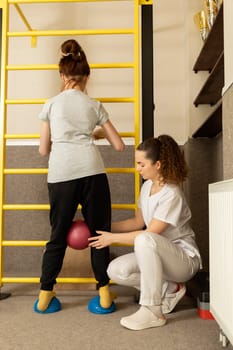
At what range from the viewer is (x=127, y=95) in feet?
10.4

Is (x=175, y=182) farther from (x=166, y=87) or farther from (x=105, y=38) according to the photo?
(x=105, y=38)

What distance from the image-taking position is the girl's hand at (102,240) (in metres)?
2.05

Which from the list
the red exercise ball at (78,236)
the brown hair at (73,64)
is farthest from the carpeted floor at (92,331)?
the brown hair at (73,64)

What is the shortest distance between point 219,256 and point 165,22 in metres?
2.27

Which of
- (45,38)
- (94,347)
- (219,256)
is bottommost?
(94,347)

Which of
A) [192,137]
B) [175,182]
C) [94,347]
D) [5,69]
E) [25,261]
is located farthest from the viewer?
[25,261]

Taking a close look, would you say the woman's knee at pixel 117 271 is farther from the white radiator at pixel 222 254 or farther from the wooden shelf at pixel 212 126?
the wooden shelf at pixel 212 126

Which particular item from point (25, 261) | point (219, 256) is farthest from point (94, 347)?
point (25, 261)

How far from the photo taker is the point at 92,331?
175 centimetres

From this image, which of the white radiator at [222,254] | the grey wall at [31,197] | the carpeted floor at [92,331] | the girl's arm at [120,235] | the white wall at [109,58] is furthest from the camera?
the white wall at [109,58]

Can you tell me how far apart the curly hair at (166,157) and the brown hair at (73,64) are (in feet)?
1.58

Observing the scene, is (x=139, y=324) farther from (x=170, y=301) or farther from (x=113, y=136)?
(x=113, y=136)

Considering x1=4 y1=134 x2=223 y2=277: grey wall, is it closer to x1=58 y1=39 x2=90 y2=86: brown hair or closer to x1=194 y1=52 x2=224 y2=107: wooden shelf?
x1=194 y1=52 x2=224 y2=107: wooden shelf

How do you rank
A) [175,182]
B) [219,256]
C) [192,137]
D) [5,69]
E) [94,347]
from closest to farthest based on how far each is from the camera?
[219,256], [94,347], [175,182], [5,69], [192,137]
